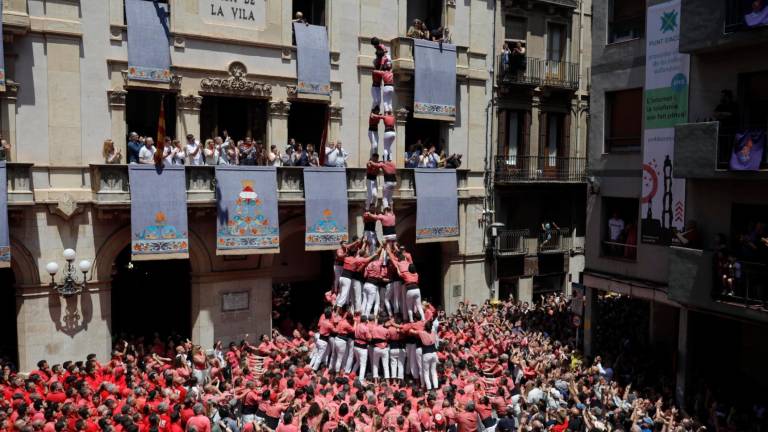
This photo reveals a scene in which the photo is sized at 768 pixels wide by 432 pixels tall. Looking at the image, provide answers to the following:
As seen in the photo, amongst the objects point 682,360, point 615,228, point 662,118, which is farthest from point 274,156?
point 682,360

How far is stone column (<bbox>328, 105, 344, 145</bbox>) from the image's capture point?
93.5 ft

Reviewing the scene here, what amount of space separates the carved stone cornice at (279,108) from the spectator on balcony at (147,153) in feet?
16.7

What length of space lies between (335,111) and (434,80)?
4629mm

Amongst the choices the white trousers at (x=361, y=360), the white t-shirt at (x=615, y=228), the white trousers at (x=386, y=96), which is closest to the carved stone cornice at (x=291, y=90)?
the white trousers at (x=386, y=96)

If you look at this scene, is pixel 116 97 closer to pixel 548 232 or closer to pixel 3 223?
pixel 3 223

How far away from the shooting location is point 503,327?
26.2 meters

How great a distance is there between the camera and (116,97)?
24.2 m

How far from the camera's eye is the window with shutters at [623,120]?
2366 centimetres

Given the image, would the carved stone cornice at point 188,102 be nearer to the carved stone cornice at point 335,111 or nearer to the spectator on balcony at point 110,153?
the spectator on balcony at point 110,153

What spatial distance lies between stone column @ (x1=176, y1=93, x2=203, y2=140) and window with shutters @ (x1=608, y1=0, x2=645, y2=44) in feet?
49.3

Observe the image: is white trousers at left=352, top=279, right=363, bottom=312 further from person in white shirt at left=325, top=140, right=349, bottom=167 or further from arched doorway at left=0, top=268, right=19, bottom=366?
A: arched doorway at left=0, top=268, right=19, bottom=366

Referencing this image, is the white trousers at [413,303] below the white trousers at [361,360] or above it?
above

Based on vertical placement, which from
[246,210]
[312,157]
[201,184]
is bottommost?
[246,210]

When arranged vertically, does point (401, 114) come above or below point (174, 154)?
above
